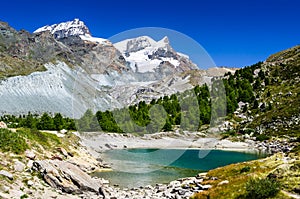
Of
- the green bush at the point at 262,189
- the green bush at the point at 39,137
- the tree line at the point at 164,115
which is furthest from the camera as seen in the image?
the tree line at the point at 164,115

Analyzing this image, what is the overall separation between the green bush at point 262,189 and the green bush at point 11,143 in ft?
92.9

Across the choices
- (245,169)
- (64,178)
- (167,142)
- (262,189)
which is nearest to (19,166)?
(64,178)

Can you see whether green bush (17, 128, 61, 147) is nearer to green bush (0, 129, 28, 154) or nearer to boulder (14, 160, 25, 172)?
green bush (0, 129, 28, 154)

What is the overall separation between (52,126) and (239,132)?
69953 mm

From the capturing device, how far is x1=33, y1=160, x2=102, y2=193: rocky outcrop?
30828 millimetres

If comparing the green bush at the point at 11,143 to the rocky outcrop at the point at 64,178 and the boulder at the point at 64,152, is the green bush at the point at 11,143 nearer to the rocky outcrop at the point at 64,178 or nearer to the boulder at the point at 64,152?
the rocky outcrop at the point at 64,178

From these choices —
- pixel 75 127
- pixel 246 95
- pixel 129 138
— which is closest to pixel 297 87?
pixel 246 95

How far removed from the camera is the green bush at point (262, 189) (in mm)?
20609

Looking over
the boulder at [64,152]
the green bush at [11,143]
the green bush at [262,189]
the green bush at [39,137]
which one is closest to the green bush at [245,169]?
the green bush at [262,189]

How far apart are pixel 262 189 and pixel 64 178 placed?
67.7ft

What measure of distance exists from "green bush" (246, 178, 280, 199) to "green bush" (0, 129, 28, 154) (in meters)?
28.3

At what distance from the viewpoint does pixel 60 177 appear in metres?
31.6

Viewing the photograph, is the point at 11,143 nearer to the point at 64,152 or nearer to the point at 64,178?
the point at 64,178

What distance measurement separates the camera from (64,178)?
32.0 metres
